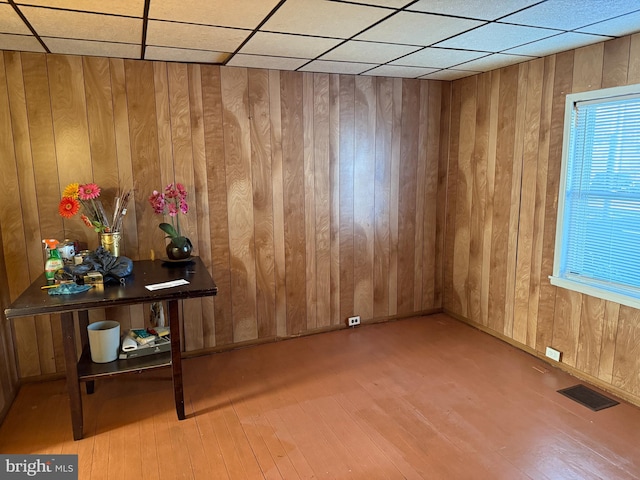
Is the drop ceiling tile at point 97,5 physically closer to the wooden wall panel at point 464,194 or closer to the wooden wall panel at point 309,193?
the wooden wall panel at point 309,193

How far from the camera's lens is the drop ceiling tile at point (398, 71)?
11.8ft

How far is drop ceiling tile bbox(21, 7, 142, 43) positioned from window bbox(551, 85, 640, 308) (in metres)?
2.90

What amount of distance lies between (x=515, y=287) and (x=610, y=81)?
1.69 meters

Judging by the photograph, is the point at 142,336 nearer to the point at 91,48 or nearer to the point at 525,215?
the point at 91,48

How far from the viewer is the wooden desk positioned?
231cm

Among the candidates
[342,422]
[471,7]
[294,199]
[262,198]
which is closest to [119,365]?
[342,422]

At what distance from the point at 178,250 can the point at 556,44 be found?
9.68 ft

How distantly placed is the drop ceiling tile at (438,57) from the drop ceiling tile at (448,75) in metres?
0.27

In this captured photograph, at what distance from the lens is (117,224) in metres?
3.13

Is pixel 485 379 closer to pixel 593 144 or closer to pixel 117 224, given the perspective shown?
pixel 593 144

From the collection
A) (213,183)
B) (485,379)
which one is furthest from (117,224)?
(485,379)

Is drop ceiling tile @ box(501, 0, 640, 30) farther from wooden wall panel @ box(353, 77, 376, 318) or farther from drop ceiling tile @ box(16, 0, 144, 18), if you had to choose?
drop ceiling tile @ box(16, 0, 144, 18)

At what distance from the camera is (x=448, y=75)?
13.0 ft

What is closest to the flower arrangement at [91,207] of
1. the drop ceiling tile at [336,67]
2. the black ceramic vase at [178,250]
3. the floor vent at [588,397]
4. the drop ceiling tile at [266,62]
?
the black ceramic vase at [178,250]
